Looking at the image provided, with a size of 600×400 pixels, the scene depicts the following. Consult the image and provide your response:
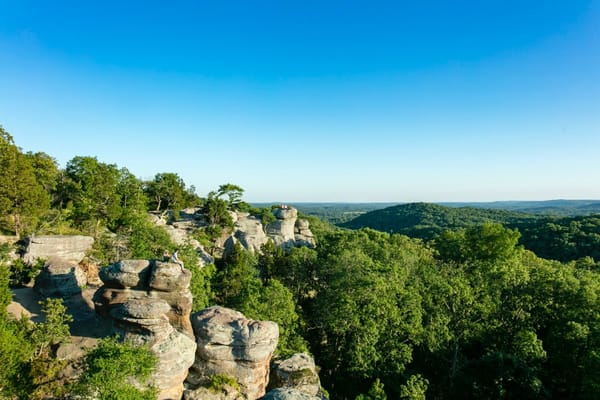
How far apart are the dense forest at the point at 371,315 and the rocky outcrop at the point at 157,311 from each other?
6.98 feet

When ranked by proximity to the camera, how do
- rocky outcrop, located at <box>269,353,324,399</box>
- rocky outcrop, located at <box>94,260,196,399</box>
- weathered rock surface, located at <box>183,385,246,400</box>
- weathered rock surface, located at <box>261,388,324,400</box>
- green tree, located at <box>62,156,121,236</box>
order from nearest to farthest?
1. weathered rock surface, located at <box>261,388,324,400</box>
2. rocky outcrop, located at <box>94,260,196,399</box>
3. weathered rock surface, located at <box>183,385,246,400</box>
4. rocky outcrop, located at <box>269,353,324,399</box>
5. green tree, located at <box>62,156,121,236</box>

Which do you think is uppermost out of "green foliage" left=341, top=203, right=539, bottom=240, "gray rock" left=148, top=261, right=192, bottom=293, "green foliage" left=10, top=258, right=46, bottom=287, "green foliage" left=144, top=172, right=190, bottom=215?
"green foliage" left=144, top=172, right=190, bottom=215

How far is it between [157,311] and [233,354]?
195 inches

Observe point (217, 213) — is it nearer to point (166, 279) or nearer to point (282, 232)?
point (282, 232)

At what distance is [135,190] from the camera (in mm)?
45156

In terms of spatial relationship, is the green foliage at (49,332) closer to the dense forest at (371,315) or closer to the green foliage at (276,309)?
the dense forest at (371,315)

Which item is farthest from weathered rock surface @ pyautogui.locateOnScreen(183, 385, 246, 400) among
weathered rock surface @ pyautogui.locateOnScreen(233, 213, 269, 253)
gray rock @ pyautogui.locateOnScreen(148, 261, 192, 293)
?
weathered rock surface @ pyautogui.locateOnScreen(233, 213, 269, 253)

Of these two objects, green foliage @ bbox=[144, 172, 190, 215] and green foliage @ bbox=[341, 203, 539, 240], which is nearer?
green foliage @ bbox=[144, 172, 190, 215]

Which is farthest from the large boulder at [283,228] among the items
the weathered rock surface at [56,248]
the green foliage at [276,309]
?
the weathered rock surface at [56,248]

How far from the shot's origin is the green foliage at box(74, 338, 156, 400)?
39.1ft

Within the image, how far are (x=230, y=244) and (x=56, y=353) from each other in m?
25.4

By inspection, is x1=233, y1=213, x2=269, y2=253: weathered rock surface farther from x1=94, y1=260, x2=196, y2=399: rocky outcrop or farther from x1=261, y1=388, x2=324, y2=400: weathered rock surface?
x1=261, y1=388, x2=324, y2=400: weathered rock surface

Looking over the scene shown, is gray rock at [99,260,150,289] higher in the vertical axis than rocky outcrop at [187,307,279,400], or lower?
higher

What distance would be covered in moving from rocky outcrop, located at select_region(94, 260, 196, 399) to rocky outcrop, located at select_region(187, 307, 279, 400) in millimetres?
1114
